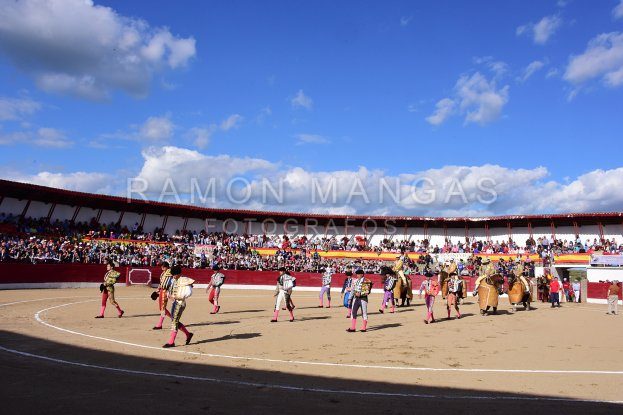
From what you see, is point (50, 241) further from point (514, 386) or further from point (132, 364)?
point (514, 386)

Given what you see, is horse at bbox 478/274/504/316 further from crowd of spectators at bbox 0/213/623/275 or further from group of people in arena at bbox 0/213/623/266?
group of people in arena at bbox 0/213/623/266

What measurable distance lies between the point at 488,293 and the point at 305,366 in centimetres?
1174

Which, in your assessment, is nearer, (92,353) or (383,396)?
(383,396)

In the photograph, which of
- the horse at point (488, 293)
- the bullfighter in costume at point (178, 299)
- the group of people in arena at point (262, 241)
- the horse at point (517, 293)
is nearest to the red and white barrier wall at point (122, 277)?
the group of people in arena at point (262, 241)

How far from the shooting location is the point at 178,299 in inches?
407

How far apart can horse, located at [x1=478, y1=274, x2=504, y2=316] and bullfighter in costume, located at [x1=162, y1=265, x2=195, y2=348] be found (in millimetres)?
12042

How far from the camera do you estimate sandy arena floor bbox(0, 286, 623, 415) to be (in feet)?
20.1

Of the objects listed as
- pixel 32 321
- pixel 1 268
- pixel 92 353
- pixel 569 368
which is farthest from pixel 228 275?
pixel 569 368

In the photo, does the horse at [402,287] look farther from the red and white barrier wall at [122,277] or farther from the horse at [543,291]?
the red and white barrier wall at [122,277]

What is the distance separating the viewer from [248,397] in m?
6.32

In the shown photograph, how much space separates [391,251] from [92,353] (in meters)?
34.3

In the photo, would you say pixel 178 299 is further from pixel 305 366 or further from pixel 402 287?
pixel 402 287

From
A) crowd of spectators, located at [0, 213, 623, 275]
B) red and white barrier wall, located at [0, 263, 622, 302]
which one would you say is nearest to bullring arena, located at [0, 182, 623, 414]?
red and white barrier wall, located at [0, 263, 622, 302]

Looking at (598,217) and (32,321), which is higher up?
(598,217)
